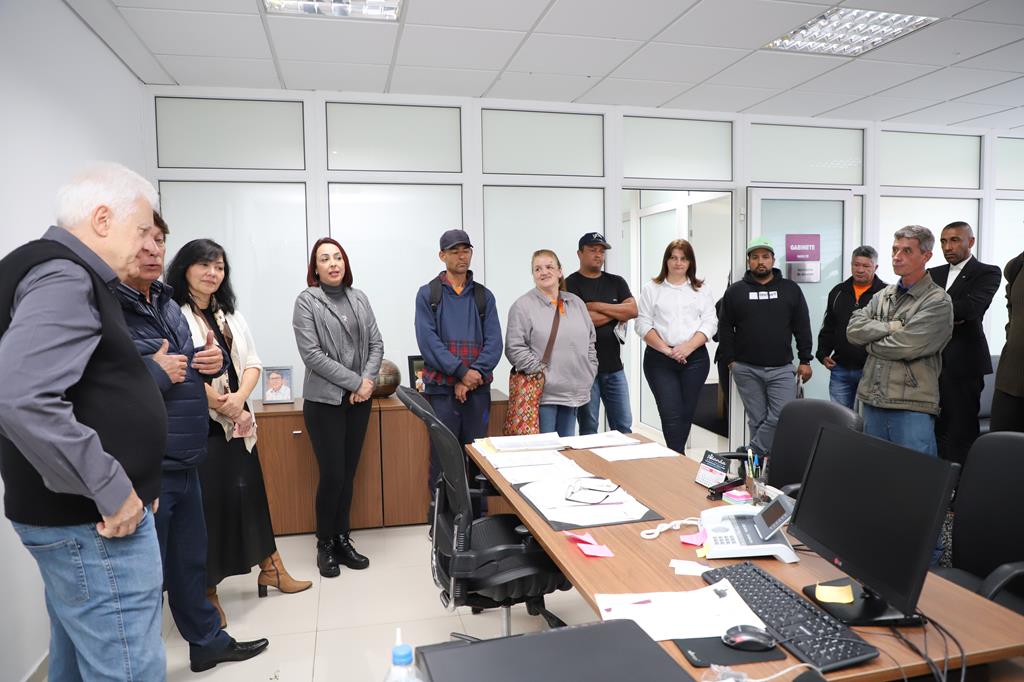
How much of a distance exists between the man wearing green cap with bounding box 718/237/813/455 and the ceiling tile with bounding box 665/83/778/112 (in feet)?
3.90

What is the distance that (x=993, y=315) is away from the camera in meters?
5.93

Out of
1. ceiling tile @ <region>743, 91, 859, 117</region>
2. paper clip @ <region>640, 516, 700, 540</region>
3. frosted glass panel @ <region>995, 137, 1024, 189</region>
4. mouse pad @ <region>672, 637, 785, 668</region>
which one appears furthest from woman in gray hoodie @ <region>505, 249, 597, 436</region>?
frosted glass panel @ <region>995, 137, 1024, 189</region>

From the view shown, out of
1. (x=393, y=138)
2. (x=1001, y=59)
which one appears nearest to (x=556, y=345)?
(x=393, y=138)

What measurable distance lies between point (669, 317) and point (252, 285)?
3.00 m

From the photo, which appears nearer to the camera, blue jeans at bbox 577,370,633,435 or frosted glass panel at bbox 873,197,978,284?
blue jeans at bbox 577,370,633,435

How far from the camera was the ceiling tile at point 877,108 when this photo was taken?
498 centimetres

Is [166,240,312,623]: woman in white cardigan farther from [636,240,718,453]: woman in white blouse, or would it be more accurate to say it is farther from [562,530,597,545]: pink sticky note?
[636,240,718,453]: woman in white blouse

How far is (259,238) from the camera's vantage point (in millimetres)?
4543

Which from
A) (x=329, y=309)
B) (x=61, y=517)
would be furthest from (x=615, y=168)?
(x=61, y=517)

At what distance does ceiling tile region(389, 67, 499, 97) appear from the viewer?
4.20 metres

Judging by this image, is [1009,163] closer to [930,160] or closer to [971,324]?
[930,160]

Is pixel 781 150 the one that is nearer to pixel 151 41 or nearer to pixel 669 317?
pixel 669 317

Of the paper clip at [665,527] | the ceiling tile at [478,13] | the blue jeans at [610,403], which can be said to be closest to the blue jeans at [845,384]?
the blue jeans at [610,403]

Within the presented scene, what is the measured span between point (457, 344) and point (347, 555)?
4.31 ft
